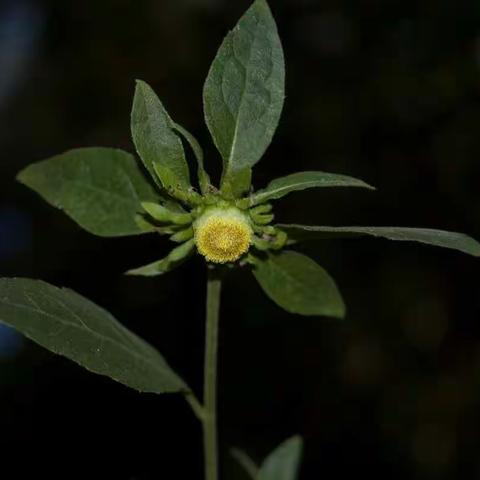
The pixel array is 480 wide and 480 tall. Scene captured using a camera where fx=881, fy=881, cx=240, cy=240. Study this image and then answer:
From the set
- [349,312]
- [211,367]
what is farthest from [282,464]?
[349,312]

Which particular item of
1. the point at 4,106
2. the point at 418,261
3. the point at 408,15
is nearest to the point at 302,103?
the point at 408,15

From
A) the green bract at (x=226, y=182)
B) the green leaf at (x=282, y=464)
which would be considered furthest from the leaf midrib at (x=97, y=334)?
the green leaf at (x=282, y=464)

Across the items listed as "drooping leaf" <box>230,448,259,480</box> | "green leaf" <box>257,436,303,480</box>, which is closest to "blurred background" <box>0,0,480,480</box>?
"drooping leaf" <box>230,448,259,480</box>

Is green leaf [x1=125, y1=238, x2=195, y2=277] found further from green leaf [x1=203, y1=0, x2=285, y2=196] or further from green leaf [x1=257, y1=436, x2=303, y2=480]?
green leaf [x1=257, y1=436, x2=303, y2=480]

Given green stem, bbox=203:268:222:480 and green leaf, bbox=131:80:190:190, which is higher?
green leaf, bbox=131:80:190:190

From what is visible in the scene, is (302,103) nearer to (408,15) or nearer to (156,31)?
(408,15)

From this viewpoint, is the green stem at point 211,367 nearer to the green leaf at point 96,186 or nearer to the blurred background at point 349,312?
the green leaf at point 96,186
